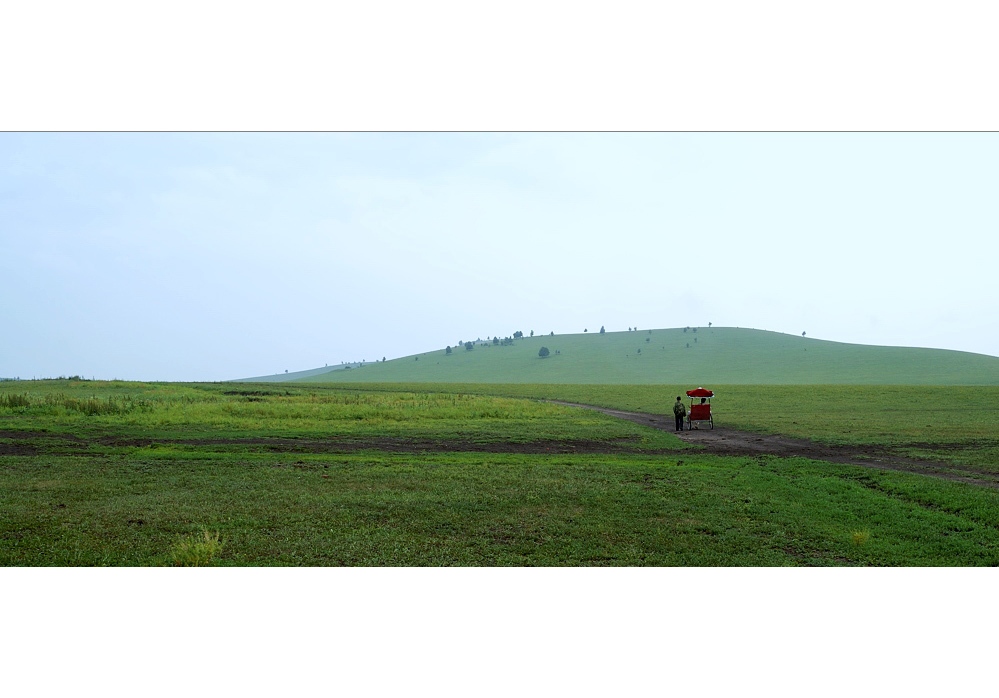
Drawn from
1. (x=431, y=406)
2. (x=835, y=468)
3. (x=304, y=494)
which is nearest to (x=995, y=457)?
(x=835, y=468)

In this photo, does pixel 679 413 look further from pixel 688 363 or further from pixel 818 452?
pixel 688 363

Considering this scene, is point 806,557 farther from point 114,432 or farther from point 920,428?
A: point 114,432

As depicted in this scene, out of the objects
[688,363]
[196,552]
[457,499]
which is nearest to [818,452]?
[457,499]

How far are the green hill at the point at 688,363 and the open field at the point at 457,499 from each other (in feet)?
233

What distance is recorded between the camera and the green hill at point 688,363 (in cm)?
9694

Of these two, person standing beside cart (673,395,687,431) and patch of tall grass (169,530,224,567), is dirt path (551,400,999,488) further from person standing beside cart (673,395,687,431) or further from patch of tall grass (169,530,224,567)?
patch of tall grass (169,530,224,567)

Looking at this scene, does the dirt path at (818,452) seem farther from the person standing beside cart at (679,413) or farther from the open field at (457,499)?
the open field at (457,499)

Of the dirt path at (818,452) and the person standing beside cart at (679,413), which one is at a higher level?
the person standing beside cart at (679,413)

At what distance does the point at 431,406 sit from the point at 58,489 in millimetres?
25888

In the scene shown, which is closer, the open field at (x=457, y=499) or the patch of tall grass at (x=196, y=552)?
the patch of tall grass at (x=196, y=552)

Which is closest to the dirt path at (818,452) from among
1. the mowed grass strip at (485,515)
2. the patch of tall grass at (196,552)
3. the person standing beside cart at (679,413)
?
the person standing beside cart at (679,413)

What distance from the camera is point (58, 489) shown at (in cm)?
1680

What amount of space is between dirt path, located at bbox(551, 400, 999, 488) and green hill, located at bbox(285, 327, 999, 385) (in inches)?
2524

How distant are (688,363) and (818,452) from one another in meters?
87.9
